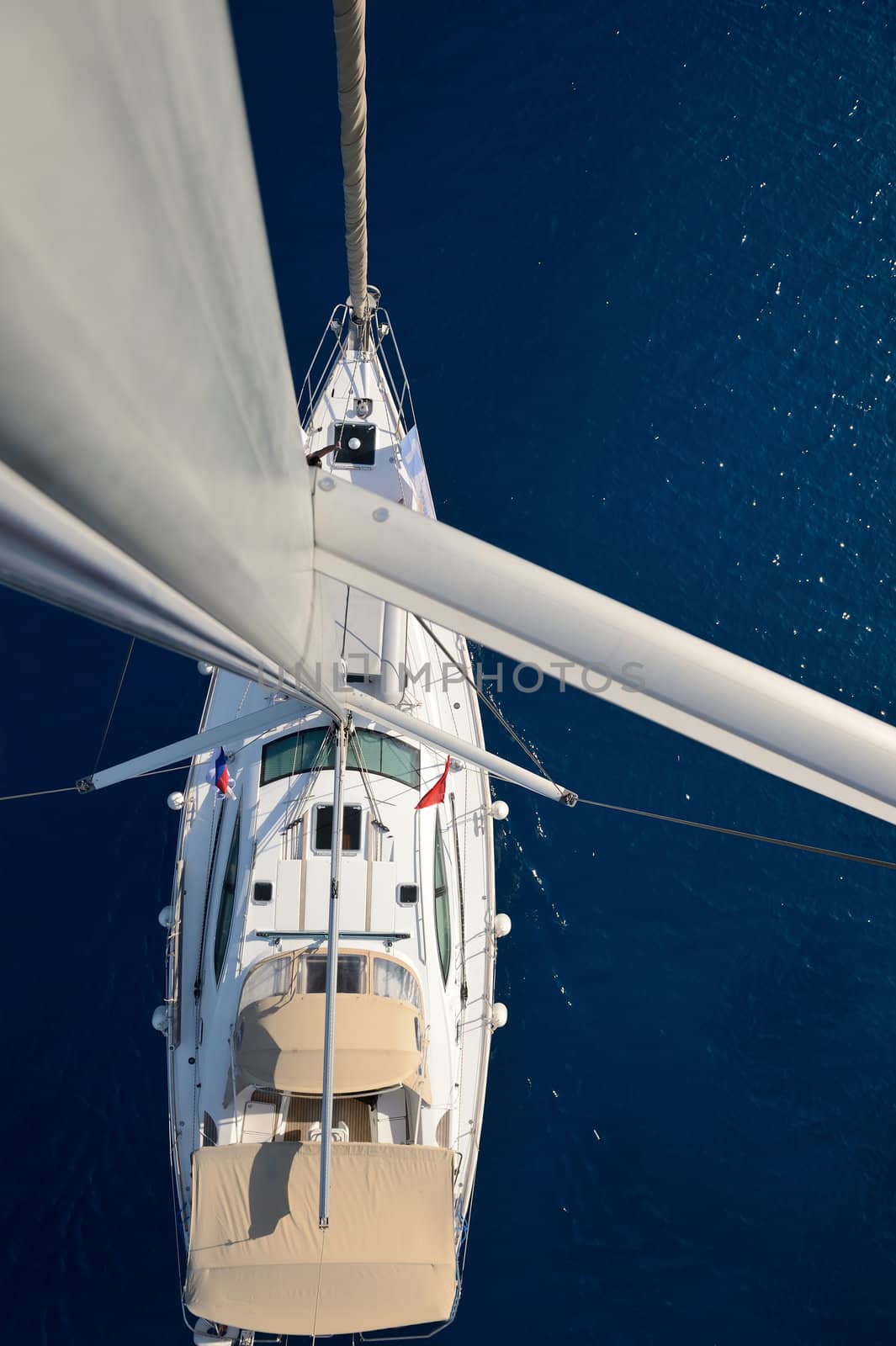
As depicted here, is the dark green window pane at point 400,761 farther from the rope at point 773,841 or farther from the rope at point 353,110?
the rope at point 353,110

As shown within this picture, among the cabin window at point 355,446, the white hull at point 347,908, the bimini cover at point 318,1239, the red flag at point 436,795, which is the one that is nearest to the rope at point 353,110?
the cabin window at point 355,446

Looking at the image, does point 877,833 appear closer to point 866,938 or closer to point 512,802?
point 866,938

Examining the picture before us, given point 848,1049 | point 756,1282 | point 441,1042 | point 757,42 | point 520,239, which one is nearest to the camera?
point 441,1042

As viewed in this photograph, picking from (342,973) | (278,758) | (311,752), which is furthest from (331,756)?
(342,973)

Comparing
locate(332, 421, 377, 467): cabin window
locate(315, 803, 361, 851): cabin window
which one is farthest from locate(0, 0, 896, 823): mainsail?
locate(332, 421, 377, 467): cabin window

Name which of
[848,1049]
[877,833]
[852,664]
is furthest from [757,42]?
[848,1049]

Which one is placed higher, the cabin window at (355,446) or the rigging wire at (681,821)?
the cabin window at (355,446)

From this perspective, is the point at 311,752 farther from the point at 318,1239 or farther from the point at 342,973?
the point at 318,1239
